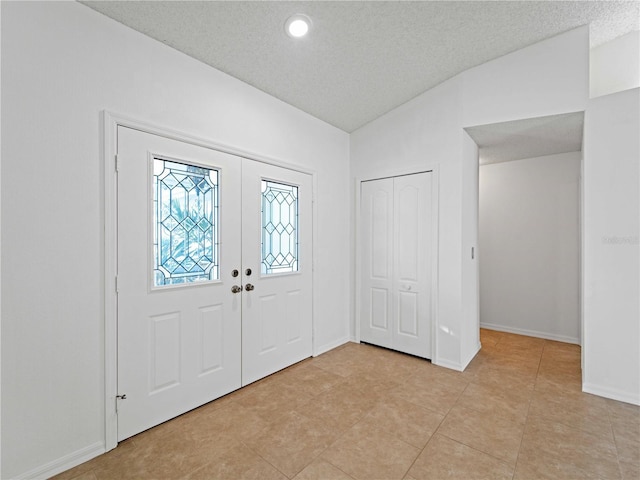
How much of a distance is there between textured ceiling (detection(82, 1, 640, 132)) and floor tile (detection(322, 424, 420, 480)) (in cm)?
297

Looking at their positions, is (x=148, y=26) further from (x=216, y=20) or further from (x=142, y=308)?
(x=142, y=308)

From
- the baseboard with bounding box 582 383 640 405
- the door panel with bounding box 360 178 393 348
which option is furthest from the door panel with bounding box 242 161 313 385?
the baseboard with bounding box 582 383 640 405

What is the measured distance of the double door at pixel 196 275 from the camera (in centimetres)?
209

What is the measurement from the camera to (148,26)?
2094 millimetres

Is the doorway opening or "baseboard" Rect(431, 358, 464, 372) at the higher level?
the doorway opening

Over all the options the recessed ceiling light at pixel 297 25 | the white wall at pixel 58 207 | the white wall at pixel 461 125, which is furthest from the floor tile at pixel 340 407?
the recessed ceiling light at pixel 297 25

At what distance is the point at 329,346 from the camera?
373 cm

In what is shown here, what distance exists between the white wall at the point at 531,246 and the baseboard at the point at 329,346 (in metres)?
2.30

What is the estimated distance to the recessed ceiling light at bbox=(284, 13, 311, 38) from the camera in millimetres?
2214

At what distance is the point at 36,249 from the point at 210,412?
5.33ft

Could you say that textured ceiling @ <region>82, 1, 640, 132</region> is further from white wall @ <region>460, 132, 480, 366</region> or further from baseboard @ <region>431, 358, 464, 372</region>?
baseboard @ <region>431, 358, 464, 372</region>

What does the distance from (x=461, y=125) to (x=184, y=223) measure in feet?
9.21

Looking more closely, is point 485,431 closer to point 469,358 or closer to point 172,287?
point 469,358

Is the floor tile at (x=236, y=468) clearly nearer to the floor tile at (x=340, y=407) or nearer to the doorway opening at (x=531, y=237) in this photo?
the floor tile at (x=340, y=407)
